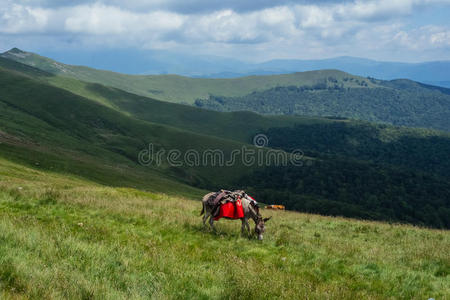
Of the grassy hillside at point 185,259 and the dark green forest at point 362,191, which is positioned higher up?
the grassy hillside at point 185,259

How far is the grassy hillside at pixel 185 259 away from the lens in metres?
7.92

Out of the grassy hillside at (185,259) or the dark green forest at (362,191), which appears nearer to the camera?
the grassy hillside at (185,259)

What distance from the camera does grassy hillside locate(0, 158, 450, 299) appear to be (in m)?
7.92

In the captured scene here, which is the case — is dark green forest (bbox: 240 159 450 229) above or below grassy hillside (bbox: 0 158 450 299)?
below

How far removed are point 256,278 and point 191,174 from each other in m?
160

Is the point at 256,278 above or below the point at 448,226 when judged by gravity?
above

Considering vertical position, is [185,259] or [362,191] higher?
[185,259]

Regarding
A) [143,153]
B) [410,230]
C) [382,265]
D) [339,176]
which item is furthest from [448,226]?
[382,265]

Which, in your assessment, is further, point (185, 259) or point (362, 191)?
point (362, 191)

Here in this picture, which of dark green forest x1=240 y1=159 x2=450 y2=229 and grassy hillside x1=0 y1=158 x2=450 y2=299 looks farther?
dark green forest x1=240 y1=159 x2=450 y2=229

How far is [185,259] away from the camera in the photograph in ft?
36.1

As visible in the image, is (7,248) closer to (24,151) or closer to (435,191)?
(24,151)

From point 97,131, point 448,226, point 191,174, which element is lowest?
point 448,226

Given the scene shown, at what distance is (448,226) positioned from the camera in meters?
147
